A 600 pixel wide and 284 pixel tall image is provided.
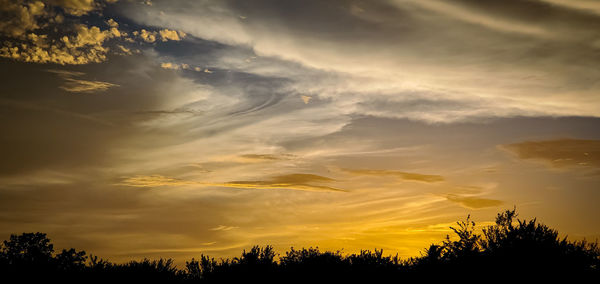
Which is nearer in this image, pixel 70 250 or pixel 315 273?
pixel 315 273

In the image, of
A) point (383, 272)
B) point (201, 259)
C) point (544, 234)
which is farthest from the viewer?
point (201, 259)

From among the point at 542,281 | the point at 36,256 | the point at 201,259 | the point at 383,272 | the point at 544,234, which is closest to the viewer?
the point at 542,281

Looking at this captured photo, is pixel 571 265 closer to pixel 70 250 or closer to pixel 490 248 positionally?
pixel 490 248

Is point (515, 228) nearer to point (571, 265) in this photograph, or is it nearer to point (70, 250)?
point (571, 265)

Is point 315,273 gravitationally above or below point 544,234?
below

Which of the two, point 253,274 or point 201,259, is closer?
point 253,274

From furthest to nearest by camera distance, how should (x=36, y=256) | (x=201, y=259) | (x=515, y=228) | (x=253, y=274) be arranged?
1. (x=36, y=256)
2. (x=201, y=259)
3. (x=253, y=274)
4. (x=515, y=228)

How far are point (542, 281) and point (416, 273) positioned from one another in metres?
7.70

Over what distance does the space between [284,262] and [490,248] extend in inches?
562

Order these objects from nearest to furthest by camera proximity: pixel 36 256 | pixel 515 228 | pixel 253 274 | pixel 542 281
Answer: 1. pixel 542 281
2. pixel 515 228
3. pixel 253 274
4. pixel 36 256

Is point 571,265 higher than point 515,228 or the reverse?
the reverse

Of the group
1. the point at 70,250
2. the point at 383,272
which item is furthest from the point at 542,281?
→ the point at 70,250

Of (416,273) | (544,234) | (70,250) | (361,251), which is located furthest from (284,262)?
(70,250)

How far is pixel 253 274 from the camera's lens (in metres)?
31.8
